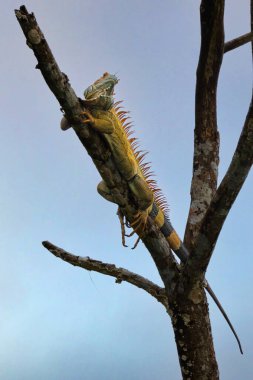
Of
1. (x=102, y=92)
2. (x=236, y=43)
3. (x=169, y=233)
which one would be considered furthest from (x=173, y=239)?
(x=236, y=43)

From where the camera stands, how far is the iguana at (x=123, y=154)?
4680 mm

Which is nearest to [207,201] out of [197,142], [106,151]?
[197,142]

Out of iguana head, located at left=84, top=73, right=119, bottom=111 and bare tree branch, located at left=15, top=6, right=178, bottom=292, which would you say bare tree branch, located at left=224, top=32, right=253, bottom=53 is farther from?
bare tree branch, located at left=15, top=6, right=178, bottom=292

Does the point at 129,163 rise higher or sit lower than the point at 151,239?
higher

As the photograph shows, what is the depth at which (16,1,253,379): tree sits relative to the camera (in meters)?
3.83

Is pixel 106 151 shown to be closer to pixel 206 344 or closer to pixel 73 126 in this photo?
pixel 73 126

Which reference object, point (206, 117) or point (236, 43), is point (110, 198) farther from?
point (236, 43)

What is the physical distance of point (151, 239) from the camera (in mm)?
4512

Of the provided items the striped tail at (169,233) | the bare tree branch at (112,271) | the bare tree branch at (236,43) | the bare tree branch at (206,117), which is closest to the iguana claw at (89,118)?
the striped tail at (169,233)

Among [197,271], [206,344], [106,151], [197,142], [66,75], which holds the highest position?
[197,142]

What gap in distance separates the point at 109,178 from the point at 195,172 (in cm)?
152

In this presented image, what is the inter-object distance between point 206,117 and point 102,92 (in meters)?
1.39

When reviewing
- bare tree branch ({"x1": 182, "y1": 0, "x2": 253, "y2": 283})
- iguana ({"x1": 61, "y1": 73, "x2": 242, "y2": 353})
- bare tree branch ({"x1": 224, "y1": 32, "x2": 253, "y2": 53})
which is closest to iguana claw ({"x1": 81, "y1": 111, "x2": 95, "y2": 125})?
iguana ({"x1": 61, "y1": 73, "x2": 242, "y2": 353})

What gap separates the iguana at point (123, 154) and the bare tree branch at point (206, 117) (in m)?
0.32
